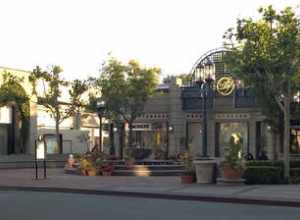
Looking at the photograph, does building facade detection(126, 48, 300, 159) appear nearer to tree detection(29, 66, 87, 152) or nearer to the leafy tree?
tree detection(29, 66, 87, 152)

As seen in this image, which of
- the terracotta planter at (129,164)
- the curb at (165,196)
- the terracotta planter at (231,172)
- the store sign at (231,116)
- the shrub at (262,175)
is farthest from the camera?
the store sign at (231,116)

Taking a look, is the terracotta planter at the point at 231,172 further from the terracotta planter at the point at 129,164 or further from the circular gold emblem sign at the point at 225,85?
the circular gold emblem sign at the point at 225,85

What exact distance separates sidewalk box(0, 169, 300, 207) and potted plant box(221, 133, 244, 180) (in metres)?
0.56

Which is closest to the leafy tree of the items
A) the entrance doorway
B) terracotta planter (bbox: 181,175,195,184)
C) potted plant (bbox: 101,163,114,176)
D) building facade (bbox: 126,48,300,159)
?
building facade (bbox: 126,48,300,159)

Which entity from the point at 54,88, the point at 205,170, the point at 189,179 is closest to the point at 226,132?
the point at 54,88

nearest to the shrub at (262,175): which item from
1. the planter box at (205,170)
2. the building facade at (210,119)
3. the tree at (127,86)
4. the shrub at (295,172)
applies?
the shrub at (295,172)

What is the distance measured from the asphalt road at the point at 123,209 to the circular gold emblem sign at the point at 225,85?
25950 millimetres

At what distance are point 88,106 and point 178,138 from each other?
280 inches

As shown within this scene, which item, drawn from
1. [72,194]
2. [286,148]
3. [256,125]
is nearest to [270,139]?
[256,125]

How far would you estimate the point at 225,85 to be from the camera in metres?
45.9

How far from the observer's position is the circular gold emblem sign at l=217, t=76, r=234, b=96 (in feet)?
149

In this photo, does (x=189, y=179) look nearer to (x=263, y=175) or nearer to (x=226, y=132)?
(x=263, y=175)

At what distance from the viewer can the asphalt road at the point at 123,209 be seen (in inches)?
605

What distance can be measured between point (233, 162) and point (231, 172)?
55cm
